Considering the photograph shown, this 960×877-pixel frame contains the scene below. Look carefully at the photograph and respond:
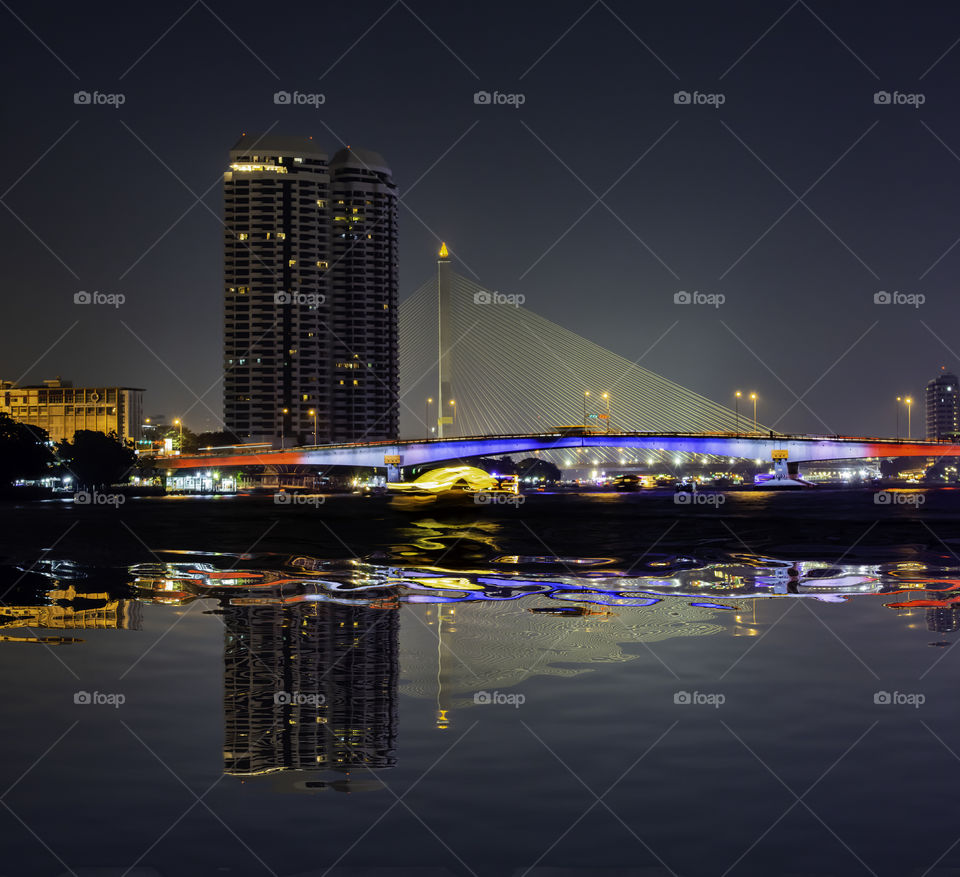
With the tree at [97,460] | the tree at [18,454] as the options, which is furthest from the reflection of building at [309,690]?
the tree at [97,460]

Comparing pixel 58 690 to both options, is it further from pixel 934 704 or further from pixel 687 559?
pixel 687 559

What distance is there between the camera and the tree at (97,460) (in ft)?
474

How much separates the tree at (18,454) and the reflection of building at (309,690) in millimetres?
113299

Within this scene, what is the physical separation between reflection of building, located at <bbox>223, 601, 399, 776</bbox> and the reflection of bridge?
136m

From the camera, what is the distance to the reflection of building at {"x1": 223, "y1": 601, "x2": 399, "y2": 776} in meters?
8.53

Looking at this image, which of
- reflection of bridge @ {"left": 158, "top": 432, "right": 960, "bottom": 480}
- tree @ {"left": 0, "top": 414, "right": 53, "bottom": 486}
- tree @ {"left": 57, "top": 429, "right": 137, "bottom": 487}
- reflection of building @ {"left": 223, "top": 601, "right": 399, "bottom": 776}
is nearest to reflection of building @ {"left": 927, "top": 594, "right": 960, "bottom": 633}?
reflection of building @ {"left": 223, "top": 601, "right": 399, "bottom": 776}

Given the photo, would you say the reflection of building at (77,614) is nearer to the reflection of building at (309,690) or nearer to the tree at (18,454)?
the reflection of building at (309,690)

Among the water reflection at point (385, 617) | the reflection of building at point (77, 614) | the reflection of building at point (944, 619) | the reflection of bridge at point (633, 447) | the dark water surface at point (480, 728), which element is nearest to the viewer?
the dark water surface at point (480, 728)

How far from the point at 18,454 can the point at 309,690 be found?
120191mm

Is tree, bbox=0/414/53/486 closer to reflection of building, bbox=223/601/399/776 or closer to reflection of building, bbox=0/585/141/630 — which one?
reflection of building, bbox=0/585/141/630

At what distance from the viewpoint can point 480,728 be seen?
936 centimetres

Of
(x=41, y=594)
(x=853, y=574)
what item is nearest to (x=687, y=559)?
(x=853, y=574)

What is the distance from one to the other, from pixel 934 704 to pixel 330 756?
18.9ft

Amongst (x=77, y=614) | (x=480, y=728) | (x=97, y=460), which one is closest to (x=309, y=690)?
(x=480, y=728)
